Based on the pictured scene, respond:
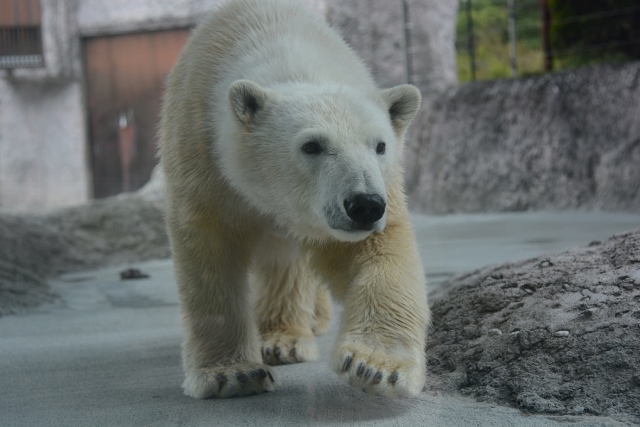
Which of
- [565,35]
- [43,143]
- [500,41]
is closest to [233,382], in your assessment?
[565,35]

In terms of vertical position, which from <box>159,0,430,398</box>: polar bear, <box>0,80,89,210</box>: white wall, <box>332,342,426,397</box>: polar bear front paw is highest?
<box>159,0,430,398</box>: polar bear

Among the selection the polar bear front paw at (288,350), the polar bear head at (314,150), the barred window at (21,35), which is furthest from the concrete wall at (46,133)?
the polar bear head at (314,150)

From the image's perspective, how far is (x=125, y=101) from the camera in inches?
455

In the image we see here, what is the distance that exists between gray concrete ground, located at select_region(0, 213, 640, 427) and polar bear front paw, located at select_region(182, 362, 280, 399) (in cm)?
5

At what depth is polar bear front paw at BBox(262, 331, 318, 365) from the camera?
3.23 meters

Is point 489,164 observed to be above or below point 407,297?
below

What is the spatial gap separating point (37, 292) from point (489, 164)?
496 cm

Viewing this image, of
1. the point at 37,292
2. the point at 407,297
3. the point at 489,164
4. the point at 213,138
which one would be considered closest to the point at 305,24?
the point at 213,138

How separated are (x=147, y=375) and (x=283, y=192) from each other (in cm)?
84

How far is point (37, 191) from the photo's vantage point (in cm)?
1177

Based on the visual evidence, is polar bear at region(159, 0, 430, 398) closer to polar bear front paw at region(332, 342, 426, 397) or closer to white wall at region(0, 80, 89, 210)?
polar bear front paw at region(332, 342, 426, 397)

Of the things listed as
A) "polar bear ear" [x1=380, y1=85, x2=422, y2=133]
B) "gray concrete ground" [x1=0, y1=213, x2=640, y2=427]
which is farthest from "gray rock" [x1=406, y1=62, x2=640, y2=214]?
"polar bear ear" [x1=380, y1=85, x2=422, y2=133]

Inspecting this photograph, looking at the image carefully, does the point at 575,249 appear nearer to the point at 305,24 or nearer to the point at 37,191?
the point at 305,24

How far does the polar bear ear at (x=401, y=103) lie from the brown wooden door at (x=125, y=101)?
8798 millimetres
